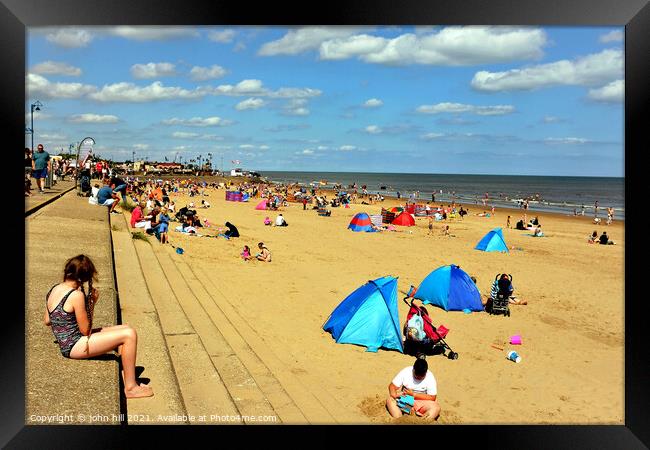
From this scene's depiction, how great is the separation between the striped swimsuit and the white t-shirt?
3097 mm

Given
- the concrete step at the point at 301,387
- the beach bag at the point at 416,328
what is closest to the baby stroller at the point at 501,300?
the beach bag at the point at 416,328

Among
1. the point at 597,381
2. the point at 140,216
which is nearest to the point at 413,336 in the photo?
the point at 597,381

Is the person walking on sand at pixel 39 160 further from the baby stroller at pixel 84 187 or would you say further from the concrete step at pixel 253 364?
the concrete step at pixel 253 364

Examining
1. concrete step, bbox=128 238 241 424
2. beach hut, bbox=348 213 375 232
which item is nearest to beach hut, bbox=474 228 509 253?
beach hut, bbox=348 213 375 232

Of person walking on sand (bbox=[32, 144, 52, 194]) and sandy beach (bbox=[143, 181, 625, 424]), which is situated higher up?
person walking on sand (bbox=[32, 144, 52, 194])

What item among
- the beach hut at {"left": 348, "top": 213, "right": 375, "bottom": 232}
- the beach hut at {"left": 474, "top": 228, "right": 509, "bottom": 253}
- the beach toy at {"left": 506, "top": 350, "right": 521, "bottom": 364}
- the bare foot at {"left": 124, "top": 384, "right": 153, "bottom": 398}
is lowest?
the beach toy at {"left": 506, "top": 350, "right": 521, "bottom": 364}

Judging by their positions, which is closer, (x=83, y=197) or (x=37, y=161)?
(x=37, y=161)

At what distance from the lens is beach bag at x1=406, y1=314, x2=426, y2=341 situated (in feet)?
24.4

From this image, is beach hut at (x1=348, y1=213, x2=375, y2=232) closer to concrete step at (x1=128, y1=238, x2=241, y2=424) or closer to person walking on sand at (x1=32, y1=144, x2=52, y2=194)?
person walking on sand at (x1=32, y1=144, x2=52, y2=194)

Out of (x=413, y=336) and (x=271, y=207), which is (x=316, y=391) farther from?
(x=271, y=207)

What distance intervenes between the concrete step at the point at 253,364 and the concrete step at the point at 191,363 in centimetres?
33
